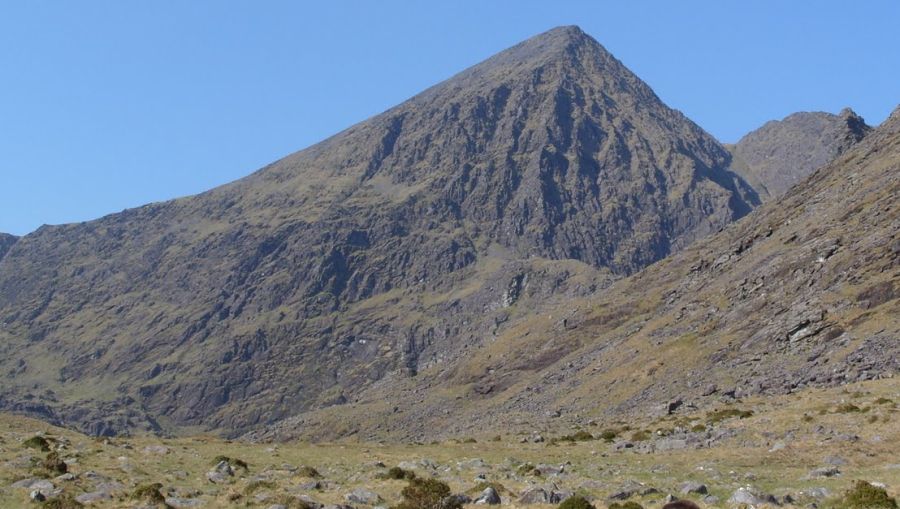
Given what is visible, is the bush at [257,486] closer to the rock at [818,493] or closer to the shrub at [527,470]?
the shrub at [527,470]

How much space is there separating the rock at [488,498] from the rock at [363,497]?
4656 millimetres

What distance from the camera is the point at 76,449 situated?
4669 cm

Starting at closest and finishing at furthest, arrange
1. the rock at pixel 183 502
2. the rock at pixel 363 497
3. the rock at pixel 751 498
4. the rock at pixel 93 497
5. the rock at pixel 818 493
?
the rock at pixel 751 498, the rock at pixel 818 493, the rock at pixel 93 497, the rock at pixel 183 502, the rock at pixel 363 497

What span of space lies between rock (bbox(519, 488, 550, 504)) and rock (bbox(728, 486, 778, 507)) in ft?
21.6

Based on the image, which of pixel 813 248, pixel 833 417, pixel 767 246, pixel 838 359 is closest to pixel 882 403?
pixel 833 417

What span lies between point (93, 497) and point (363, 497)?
1064 centimetres

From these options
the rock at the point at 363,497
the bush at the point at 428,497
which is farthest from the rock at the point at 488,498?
the rock at the point at 363,497

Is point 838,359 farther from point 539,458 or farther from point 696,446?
point 539,458

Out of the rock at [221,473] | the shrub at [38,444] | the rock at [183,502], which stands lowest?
the rock at [221,473]

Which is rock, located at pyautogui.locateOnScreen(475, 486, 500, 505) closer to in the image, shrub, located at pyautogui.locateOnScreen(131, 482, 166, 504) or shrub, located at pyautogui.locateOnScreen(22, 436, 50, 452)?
shrub, located at pyautogui.locateOnScreen(131, 482, 166, 504)

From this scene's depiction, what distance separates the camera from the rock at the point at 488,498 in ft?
101

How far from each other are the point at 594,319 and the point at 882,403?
131644 millimetres

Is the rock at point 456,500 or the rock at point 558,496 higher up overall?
the rock at point 456,500

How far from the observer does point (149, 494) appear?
3272cm
